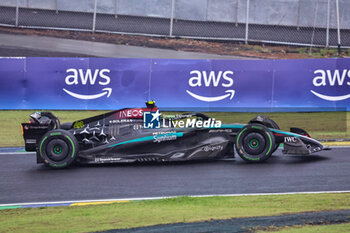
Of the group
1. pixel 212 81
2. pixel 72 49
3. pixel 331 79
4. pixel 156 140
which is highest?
pixel 72 49

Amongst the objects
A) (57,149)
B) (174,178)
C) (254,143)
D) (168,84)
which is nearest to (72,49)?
(168,84)

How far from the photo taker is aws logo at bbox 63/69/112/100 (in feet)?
61.8

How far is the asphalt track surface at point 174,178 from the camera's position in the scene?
9312mm

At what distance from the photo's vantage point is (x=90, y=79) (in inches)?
742

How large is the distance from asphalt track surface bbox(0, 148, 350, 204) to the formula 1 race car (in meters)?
0.21

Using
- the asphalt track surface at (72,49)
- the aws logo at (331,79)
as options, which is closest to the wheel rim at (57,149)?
the aws logo at (331,79)

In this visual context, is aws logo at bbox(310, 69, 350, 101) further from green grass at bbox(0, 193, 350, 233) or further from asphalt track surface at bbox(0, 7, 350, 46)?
green grass at bbox(0, 193, 350, 233)

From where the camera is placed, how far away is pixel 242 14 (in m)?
24.9

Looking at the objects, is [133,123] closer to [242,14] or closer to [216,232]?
[216,232]

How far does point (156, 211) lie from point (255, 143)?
3.92 metres

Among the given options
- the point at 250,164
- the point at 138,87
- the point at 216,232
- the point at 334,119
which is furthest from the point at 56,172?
the point at 334,119

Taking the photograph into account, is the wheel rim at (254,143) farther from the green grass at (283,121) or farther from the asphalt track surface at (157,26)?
the asphalt track surface at (157,26)

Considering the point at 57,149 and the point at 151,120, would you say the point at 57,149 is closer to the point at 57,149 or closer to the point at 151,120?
the point at 57,149

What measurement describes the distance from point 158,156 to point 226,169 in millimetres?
1384
